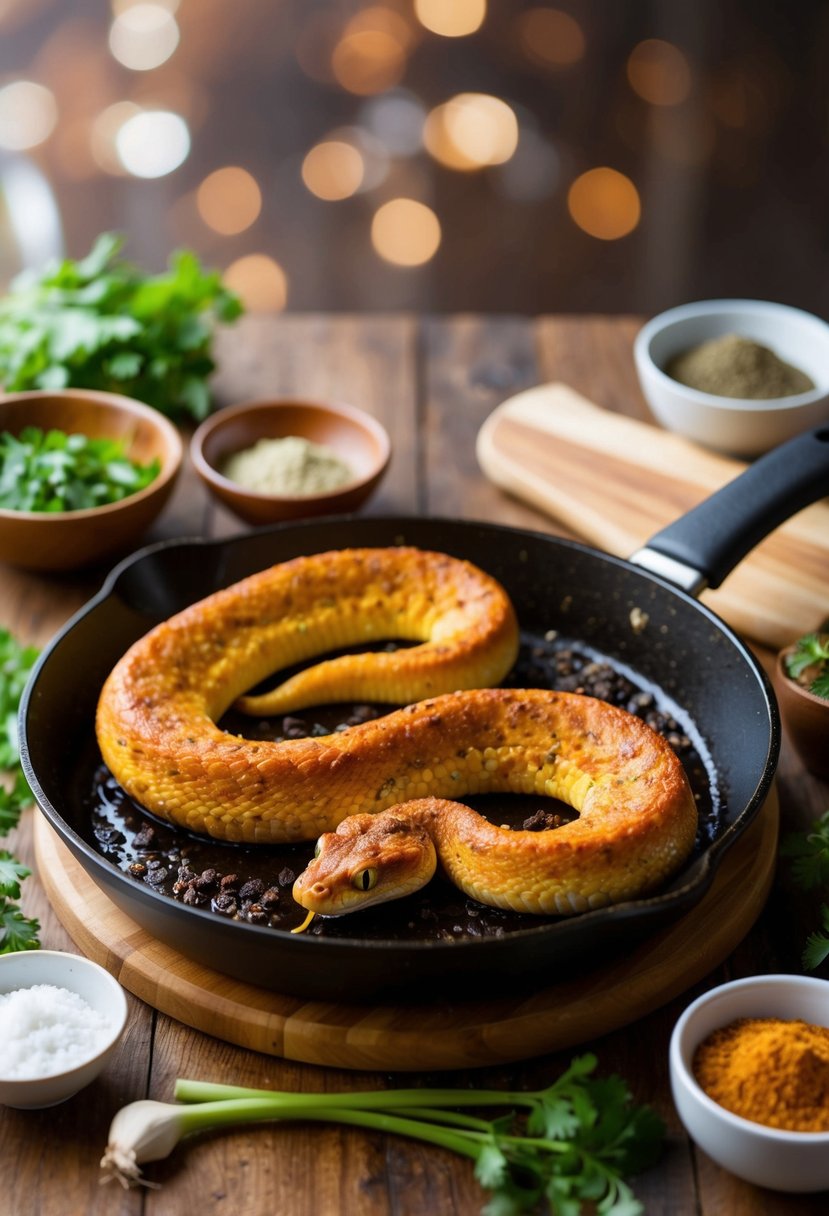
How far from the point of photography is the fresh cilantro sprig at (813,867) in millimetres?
2307

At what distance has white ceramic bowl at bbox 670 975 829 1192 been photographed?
6.12 feet

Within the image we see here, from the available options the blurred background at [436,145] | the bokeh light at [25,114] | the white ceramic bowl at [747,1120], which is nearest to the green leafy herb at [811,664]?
the white ceramic bowl at [747,1120]

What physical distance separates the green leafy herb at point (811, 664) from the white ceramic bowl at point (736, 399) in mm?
1010

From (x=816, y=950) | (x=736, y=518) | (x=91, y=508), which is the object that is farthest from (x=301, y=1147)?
(x=91, y=508)

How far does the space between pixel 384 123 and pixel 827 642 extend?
4.81 metres

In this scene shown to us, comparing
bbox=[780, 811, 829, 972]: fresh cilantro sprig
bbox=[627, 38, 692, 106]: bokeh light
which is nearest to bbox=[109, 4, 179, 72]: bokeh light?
bbox=[627, 38, 692, 106]: bokeh light

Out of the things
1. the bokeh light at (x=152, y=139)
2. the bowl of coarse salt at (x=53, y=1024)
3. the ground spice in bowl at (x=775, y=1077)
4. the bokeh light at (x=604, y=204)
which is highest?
the ground spice in bowl at (x=775, y=1077)

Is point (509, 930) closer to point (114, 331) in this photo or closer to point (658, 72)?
point (114, 331)

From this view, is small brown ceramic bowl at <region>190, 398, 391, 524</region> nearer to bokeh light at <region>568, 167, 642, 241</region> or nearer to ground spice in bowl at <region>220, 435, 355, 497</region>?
ground spice in bowl at <region>220, 435, 355, 497</region>

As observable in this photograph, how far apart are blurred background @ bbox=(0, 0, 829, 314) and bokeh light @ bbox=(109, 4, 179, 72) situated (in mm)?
10

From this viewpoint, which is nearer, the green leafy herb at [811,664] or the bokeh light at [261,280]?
the green leafy herb at [811,664]

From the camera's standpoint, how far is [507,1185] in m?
1.93

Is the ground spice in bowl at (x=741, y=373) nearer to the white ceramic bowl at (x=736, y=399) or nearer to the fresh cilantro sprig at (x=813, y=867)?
the white ceramic bowl at (x=736, y=399)

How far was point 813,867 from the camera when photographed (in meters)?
2.45
